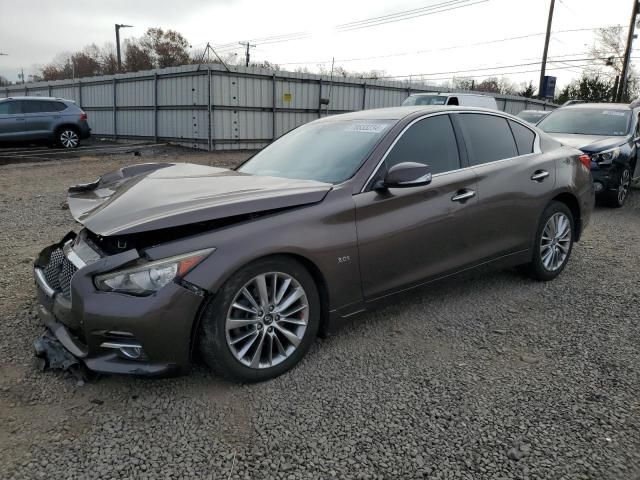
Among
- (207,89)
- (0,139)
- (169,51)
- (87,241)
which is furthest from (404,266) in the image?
(169,51)

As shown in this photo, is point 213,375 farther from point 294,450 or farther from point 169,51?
point 169,51

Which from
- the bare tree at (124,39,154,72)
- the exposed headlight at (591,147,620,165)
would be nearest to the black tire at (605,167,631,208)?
the exposed headlight at (591,147,620,165)

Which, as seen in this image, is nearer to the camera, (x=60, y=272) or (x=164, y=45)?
(x=60, y=272)

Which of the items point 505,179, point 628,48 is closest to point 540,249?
point 505,179

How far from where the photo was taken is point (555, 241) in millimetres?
4617

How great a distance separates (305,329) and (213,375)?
1.99 feet

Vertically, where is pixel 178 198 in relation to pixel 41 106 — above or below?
below

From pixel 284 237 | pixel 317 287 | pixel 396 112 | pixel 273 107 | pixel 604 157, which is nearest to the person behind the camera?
pixel 284 237

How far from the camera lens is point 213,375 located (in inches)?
118

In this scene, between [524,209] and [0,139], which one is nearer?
[524,209]

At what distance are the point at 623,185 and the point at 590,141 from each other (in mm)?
950

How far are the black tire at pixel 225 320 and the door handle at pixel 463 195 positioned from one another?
1.34m

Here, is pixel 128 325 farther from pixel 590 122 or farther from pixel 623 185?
pixel 590 122

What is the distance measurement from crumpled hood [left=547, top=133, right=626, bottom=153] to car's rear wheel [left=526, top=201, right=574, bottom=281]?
3.80 metres
